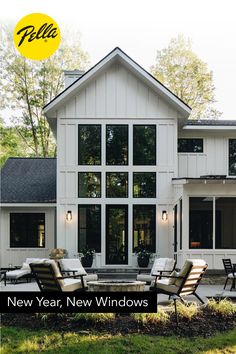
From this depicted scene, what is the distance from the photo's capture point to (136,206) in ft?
60.0

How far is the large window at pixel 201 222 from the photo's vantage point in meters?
17.2

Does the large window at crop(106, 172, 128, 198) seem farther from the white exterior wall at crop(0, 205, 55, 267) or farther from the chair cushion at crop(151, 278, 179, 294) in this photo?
the chair cushion at crop(151, 278, 179, 294)

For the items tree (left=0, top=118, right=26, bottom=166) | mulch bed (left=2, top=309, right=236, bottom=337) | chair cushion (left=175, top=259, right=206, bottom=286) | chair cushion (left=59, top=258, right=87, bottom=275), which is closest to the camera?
mulch bed (left=2, top=309, right=236, bottom=337)

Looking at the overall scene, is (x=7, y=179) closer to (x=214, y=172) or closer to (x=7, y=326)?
(x=214, y=172)

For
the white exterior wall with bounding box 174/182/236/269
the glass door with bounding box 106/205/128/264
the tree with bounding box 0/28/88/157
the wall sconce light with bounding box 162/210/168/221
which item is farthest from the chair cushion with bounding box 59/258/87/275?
the tree with bounding box 0/28/88/157

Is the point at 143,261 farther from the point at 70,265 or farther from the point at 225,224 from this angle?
the point at 70,265

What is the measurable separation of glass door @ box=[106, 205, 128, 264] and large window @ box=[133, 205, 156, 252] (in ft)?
1.03

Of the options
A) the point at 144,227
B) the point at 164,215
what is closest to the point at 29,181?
the point at 144,227

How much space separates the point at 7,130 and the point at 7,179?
7.02 metres

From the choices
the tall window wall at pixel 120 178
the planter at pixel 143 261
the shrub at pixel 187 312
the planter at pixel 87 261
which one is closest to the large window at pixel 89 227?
the tall window wall at pixel 120 178

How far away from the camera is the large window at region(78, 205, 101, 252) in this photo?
18.1 meters

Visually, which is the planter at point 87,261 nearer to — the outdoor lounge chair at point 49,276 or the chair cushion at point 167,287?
the chair cushion at point 167,287

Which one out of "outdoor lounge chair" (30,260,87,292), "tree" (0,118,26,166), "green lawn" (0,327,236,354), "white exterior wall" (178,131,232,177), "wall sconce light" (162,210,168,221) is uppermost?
"tree" (0,118,26,166)

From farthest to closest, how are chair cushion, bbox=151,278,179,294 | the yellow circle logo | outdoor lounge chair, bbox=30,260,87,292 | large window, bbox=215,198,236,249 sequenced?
1. large window, bbox=215,198,236,249
2. chair cushion, bbox=151,278,179,294
3. outdoor lounge chair, bbox=30,260,87,292
4. the yellow circle logo
